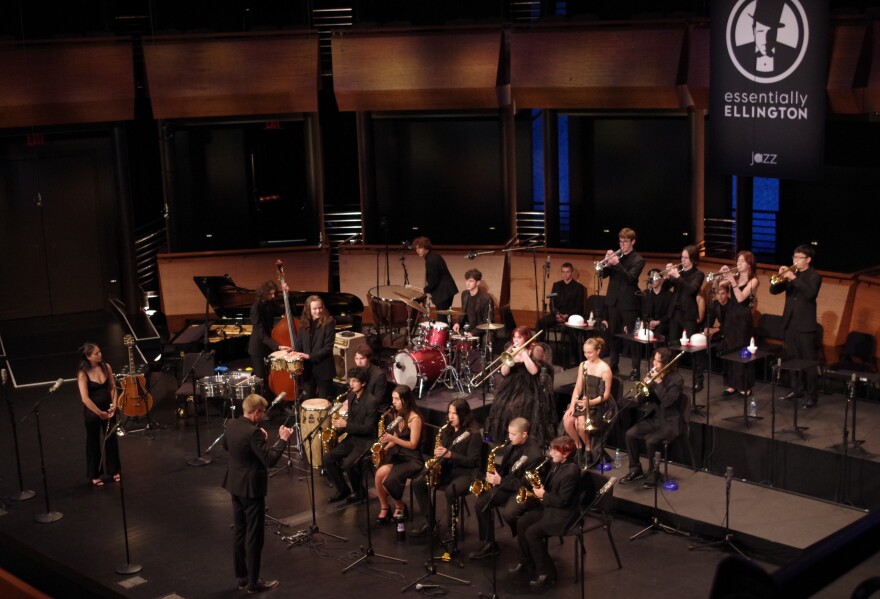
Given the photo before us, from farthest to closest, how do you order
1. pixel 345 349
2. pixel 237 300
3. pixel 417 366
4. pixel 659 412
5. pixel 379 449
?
1. pixel 237 300
2. pixel 345 349
3. pixel 417 366
4. pixel 659 412
5. pixel 379 449

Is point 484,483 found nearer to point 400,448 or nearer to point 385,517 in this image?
point 400,448

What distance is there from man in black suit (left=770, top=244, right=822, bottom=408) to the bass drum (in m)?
3.14

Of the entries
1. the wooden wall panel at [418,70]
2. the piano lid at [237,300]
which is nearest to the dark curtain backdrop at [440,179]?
the wooden wall panel at [418,70]

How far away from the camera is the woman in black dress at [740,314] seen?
956 centimetres

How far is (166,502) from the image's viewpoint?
28.9 ft

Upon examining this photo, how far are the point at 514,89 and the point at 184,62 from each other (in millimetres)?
4213

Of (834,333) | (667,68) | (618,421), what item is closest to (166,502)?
(618,421)

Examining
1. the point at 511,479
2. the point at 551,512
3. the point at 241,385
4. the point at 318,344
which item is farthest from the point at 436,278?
the point at 551,512

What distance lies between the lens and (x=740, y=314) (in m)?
9.62

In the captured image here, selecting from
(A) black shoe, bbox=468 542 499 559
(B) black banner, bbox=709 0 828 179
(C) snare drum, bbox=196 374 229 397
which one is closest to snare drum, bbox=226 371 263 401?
(C) snare drum, bbox=196 374 229 397

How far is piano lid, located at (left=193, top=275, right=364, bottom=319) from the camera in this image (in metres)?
11.5

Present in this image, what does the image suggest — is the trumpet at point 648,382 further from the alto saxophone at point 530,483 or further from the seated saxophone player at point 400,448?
the seated saxophone player at point 400,448

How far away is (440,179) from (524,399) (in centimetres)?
666

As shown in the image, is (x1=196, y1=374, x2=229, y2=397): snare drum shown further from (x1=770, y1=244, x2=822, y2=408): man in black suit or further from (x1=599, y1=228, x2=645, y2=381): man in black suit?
(x1=770, y1=244, x2=822, y2=408): man in black suit
